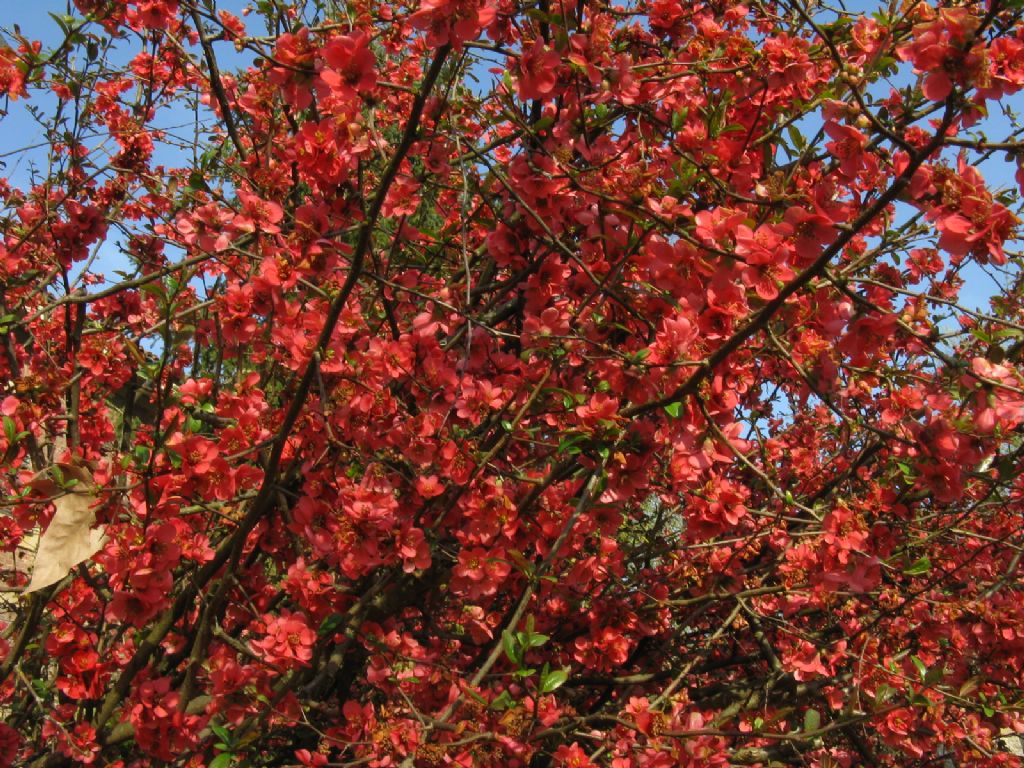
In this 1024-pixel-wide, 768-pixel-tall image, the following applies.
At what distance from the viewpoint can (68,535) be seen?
1.88 metres

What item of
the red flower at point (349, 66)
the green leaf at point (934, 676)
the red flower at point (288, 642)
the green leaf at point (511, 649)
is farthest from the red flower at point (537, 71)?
the green leaf at point (934, 676)

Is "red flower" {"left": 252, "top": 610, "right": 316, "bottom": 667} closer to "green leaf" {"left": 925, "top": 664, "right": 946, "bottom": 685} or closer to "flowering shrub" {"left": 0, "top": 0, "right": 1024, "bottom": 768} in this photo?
"flowering shrub" {"left": 0, "top": 0, "right": 1024, "bottom": 768}

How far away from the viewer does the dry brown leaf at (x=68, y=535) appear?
180 cm

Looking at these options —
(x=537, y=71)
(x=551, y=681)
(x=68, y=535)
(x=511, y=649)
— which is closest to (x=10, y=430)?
(x=68, y=535)

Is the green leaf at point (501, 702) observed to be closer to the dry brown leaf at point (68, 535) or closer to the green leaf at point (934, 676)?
the dry brown leaf at point (68, 535)

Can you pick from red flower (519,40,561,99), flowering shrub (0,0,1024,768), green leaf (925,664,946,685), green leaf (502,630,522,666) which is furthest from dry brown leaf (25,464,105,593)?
green leaf (925,664,946,685)

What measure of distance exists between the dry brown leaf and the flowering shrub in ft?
0.06

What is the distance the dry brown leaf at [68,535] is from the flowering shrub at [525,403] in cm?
2

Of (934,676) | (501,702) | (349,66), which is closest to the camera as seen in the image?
(349,66)

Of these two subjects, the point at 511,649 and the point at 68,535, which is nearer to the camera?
the point at 68,535

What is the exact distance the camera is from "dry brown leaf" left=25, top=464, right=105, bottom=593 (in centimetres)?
180

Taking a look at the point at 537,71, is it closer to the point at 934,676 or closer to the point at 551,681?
the point at 551,681

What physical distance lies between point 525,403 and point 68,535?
47.9 inches

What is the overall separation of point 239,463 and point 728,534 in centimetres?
204
